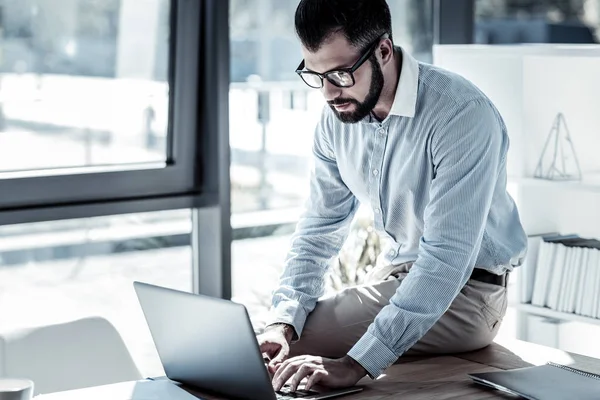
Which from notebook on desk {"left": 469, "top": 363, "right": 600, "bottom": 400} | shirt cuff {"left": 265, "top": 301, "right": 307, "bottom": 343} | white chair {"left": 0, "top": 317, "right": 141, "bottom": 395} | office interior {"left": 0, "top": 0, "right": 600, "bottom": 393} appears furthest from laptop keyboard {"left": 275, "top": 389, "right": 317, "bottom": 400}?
office interior {"left": 0, "top": 0, "right": 600, "bottom": 393}

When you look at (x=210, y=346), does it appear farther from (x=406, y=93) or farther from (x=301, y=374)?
(x=406, y=93)

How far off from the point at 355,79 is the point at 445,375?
0.76m

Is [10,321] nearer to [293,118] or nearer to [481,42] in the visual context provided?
[293,118]

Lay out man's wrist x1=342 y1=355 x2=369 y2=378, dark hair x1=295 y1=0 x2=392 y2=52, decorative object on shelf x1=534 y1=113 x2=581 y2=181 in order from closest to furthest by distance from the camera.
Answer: man's wrist x1=342 y1=355 x2=369 y2=378 < dark hair x1=295 y1=0 x2=392 y2=52 < decorative object on shelf x1=534 y1=113 x2=581 y2=181

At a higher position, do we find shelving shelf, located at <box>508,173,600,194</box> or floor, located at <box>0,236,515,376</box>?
shelving shelf, located at <box>508,173,600,194</box>

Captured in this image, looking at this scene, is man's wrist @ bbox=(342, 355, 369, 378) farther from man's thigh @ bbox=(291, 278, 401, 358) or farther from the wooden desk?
man's thigh @ bbox=(291, 278, 401, 358)

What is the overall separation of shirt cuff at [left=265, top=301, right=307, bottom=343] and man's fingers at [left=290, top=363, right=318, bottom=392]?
0.47m

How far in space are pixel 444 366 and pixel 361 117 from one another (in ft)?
2.16

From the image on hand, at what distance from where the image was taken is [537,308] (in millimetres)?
3547

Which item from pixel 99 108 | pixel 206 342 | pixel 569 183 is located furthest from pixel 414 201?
pixel 99 108

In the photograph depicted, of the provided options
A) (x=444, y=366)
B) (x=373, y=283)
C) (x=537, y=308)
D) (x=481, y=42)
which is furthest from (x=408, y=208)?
(x=481, y=42)

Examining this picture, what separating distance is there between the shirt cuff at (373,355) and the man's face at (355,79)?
60 centimetres

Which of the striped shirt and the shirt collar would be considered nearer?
the striped shirt

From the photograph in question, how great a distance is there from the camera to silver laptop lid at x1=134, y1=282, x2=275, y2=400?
6.28 feet
